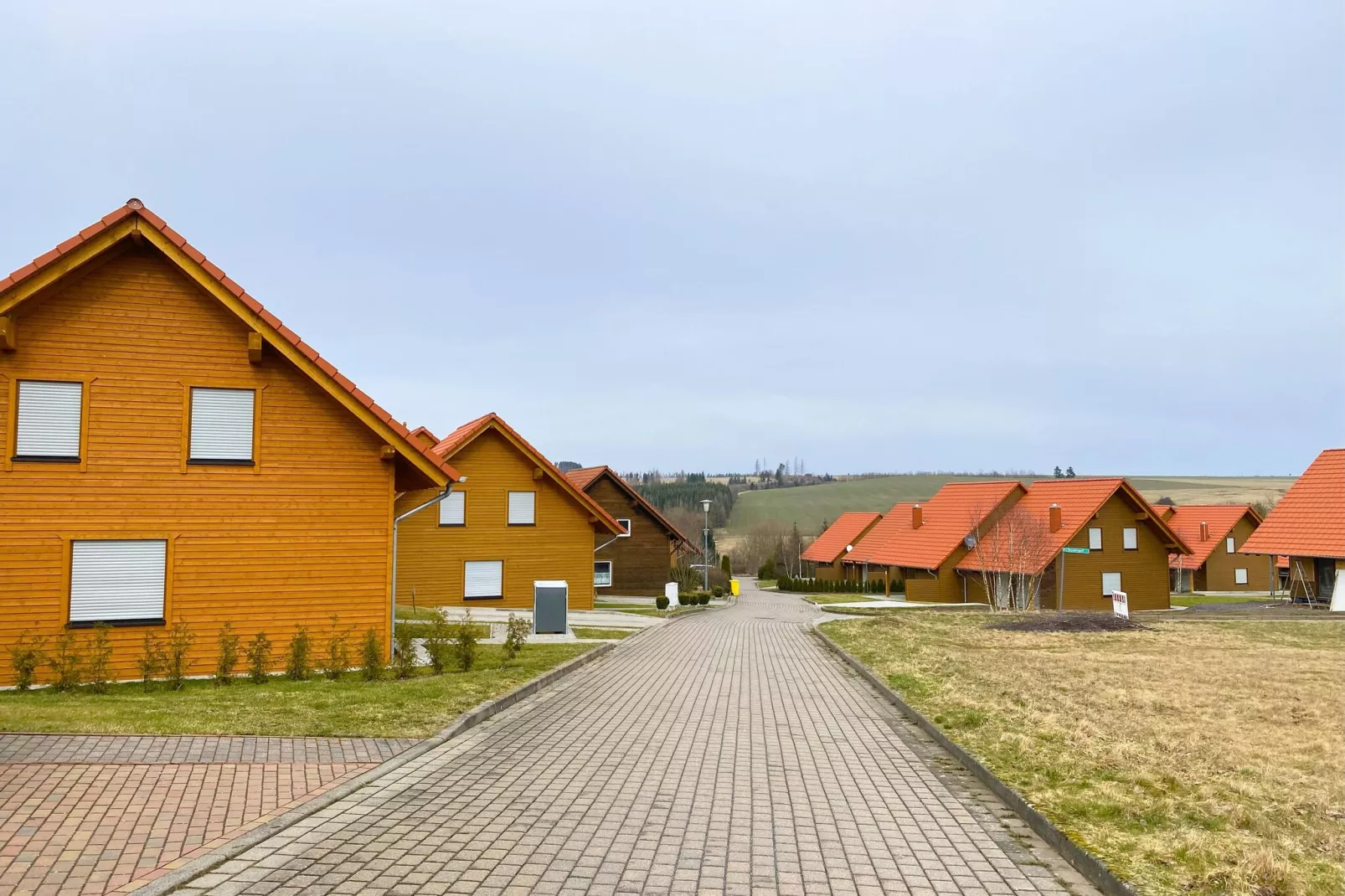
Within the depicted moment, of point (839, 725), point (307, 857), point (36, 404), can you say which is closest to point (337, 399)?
point (36, 404)

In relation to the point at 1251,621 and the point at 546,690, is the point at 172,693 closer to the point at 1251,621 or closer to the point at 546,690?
the point at 546,690

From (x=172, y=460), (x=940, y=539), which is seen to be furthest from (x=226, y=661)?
(x=940, y=539)

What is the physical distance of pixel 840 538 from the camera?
7200 cm

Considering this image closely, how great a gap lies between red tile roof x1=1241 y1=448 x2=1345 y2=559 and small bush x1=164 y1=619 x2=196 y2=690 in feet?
134

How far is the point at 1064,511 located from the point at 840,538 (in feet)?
90.0

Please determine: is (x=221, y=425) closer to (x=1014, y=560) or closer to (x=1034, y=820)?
(x=1034, y=820)

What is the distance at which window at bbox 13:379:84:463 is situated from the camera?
544 inches

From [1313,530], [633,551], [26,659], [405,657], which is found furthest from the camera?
[633,551]

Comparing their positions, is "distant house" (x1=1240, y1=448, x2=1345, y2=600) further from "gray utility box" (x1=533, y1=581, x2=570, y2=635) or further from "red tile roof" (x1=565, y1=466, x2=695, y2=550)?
"gray utility box" (x1=533, y1=581, x2=570, y2=635)

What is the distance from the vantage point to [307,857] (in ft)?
20.1

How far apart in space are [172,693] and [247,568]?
2.73 meters

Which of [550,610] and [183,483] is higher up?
[183,483]

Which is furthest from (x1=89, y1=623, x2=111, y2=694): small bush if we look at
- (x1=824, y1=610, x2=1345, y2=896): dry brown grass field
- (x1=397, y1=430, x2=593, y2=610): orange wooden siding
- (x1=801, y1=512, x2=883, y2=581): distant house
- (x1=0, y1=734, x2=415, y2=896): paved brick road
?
(x1=801, y1=512, x2=883, y2=581): distant house

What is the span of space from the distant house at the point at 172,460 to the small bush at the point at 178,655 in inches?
8.6
